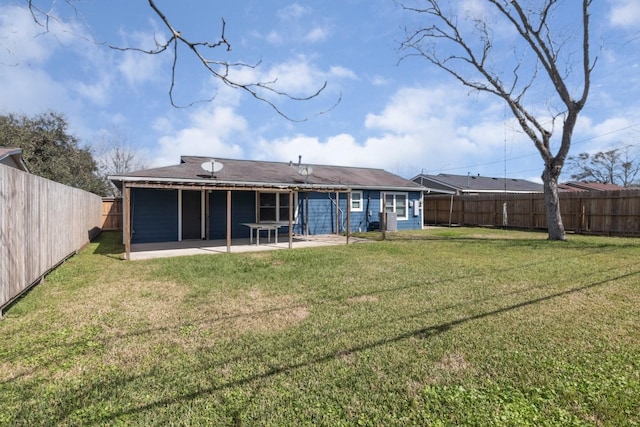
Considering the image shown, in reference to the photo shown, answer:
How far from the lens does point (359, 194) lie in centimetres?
1527

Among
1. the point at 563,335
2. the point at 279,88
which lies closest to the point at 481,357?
the point at 563,335

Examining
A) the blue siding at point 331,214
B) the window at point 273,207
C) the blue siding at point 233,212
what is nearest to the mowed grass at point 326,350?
the blue siding at point 233,212

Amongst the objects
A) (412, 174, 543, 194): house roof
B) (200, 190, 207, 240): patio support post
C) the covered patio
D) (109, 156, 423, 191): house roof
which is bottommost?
the covered patio

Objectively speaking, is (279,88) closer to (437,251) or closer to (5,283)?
(5,283)

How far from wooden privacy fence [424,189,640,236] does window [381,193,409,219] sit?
4.96 m

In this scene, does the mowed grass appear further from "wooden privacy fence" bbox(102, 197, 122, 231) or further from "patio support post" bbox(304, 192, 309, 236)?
"wooden privacy fence" bbox(102, 197, 122, 231)

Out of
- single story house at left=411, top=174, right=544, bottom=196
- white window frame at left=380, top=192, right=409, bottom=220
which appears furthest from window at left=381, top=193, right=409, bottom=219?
single story house at left=411, top=174, right=544, bottom=196

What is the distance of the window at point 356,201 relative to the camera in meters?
15.2

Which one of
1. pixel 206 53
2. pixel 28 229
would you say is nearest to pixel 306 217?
pixel 28 229

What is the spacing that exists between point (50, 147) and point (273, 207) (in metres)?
17.7

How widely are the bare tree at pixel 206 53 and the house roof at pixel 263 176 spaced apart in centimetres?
725

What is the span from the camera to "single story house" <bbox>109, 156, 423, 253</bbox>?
1067cm

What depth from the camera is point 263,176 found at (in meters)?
Answer: 13.4

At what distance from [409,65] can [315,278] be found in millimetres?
12071
